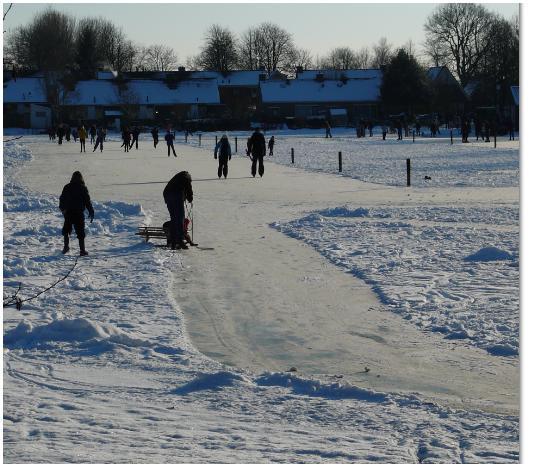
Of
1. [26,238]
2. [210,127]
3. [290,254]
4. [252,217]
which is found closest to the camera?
[290,254]

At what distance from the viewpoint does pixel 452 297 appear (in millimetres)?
12086

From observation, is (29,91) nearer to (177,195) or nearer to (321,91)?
(321,91)

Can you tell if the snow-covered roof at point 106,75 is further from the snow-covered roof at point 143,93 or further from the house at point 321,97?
the house at point 321,97

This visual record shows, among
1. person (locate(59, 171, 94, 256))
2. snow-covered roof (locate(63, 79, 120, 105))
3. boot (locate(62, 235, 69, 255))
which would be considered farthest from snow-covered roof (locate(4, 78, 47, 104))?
person (locate(59, 171, 94, 256))

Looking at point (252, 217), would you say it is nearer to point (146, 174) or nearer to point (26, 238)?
point (26, 238)

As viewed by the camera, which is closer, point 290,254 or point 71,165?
point 290,254

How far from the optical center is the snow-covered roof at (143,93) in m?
99.8

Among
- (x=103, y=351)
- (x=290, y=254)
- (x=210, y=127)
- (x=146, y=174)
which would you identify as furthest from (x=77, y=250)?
(x=210, y=127)

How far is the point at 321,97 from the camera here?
102 metres

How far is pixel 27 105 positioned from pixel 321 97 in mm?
28656

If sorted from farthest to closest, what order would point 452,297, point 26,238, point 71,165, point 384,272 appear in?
point 71,165, point 26,238, point 384,272, point 452,297

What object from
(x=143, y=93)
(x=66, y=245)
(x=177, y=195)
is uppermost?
(x=143, y=93)

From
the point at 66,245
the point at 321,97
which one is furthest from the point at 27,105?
the point at 66,245

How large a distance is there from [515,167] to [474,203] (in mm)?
12874
